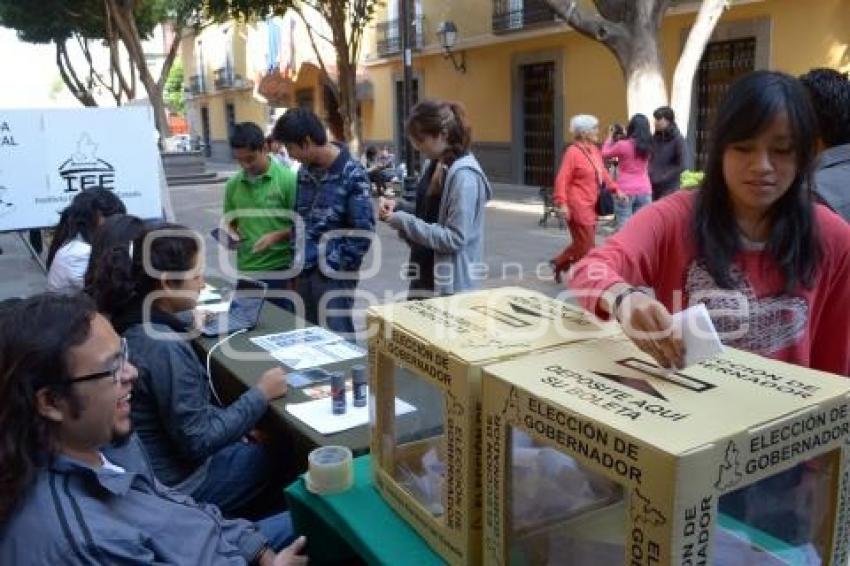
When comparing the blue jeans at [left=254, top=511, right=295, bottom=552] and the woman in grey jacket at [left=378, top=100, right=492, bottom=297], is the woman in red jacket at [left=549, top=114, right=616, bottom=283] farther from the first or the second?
the blue jeans at [left=254, top=511, right=295, bottom=552]

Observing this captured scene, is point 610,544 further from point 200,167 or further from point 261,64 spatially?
point 261,64

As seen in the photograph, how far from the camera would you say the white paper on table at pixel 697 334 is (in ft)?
3.27

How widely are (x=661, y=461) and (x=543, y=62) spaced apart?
14777 millimetres

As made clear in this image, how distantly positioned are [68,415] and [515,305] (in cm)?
88

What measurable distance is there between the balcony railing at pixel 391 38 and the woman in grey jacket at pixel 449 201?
A: 51.8 feet

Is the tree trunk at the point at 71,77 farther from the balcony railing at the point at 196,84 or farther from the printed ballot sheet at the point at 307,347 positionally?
the printed ballot sheet at the point at 307,347

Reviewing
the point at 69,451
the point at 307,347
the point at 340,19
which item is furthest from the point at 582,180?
the point at 340,19

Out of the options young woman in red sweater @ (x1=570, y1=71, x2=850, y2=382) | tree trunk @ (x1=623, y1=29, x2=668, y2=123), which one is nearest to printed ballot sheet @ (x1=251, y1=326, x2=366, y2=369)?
young woman in red sweater @ (x1=570, y1=71, x2=850, y2=382)

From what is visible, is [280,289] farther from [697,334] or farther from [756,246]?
[697,334]

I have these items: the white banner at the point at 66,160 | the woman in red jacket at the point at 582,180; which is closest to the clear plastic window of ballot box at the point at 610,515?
the woman in red jacket at the point at 582,180

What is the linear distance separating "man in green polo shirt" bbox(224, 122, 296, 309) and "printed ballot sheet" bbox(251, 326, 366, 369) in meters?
0.80

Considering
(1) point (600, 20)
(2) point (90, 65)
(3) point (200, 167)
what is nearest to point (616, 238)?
(1) point (600, 20)

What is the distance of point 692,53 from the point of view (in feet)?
30.4

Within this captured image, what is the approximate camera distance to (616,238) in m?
1.50
